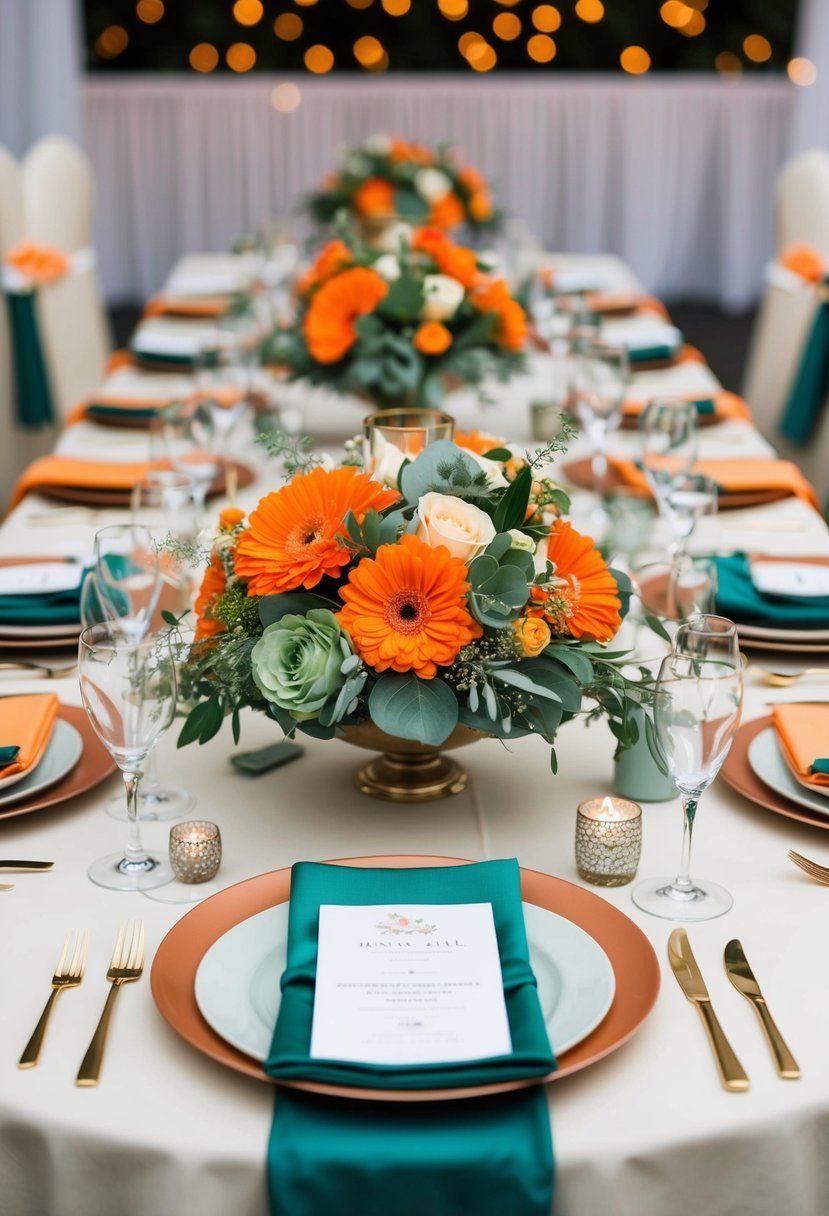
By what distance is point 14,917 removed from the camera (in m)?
1.15

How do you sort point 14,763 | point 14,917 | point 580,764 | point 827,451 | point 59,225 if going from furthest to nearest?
point 59,225 → point 827,451 → point 580,764 → point 14,763 → point 14,917

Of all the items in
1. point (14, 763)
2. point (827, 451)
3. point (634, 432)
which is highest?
point (14, 763)

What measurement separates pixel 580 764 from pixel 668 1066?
498 mm

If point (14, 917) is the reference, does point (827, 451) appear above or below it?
below

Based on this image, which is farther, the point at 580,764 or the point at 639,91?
the point at 639,91

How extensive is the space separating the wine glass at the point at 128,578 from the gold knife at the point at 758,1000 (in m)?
0.78

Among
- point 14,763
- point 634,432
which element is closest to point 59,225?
point 634,432

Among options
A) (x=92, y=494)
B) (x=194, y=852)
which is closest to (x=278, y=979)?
(x=194, y=852)

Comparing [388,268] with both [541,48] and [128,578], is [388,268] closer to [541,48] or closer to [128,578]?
[128,578]

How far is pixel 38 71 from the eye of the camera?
7102 millimetres

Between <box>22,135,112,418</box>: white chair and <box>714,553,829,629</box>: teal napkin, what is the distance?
2.56 metres

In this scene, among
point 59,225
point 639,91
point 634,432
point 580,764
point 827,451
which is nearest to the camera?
point 580,764

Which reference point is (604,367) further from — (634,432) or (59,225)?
(59,225)

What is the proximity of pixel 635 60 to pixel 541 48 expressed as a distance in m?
0.58
